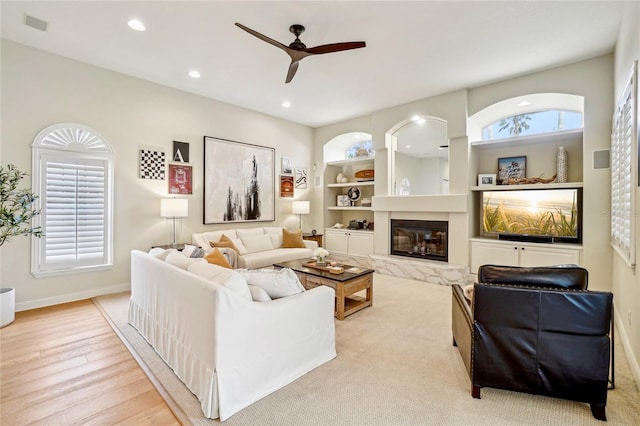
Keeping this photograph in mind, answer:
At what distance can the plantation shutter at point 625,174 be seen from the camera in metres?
2.38

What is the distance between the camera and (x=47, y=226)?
3.73m

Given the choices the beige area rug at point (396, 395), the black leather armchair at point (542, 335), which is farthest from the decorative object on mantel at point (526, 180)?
the black leather armchair at point (542, 335)

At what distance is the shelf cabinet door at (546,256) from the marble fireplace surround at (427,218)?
2.61ft

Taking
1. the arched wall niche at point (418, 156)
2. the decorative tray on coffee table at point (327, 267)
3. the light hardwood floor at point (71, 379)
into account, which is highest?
the arched wall niche at point (418, 156)

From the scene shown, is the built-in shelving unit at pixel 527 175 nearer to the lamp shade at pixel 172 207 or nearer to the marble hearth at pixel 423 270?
the marble hearth at pixel 423 270

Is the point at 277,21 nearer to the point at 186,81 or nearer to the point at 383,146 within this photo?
the point at 186,81

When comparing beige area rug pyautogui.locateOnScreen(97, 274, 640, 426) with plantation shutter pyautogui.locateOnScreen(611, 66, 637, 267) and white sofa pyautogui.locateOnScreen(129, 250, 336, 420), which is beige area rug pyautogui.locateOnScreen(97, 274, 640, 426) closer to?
white sofa pyautogui.locateOnScreen(129, 250, 336, 420)

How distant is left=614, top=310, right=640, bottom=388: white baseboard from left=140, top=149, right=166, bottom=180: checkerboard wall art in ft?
18.8

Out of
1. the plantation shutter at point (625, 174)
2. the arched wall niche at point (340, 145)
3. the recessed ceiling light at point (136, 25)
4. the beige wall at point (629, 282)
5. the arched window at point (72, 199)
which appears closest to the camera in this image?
the beige wall at point (629, 282)

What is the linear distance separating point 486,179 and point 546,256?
58.2 inches

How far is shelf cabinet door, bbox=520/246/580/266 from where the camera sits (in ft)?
13.1

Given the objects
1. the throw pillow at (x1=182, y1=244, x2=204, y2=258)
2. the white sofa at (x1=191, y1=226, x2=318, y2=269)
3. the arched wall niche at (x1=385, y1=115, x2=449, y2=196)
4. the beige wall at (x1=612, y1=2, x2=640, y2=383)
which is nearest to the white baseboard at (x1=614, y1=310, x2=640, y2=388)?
the beige wall at (x1=612, y1=2, x2=640, y2=383)

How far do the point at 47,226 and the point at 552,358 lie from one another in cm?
526

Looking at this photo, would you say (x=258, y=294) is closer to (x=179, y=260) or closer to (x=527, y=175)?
(x=179, y=260)
